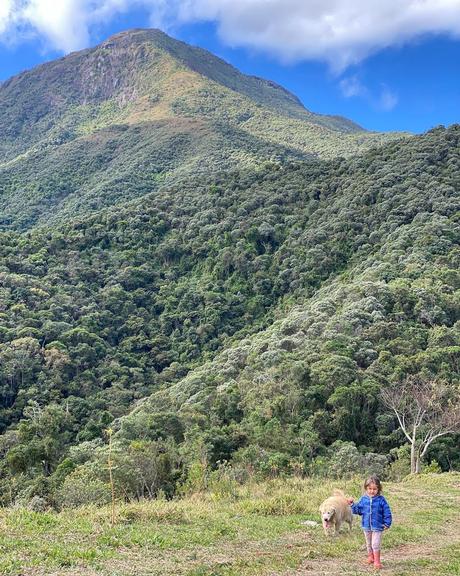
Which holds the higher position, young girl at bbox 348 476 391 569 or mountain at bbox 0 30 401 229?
mountain at bbox 0 30 401 229

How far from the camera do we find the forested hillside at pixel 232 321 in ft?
99.0

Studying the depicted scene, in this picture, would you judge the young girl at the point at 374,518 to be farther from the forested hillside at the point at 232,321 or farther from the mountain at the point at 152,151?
the mountain at the point at 152,151

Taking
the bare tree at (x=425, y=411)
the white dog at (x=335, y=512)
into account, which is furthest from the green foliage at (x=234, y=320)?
the white dog at (x=335, y=512)

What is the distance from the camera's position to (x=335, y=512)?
8.84 meters

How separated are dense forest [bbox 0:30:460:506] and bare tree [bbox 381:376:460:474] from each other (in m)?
1.57

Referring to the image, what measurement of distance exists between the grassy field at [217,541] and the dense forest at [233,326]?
1865 mm

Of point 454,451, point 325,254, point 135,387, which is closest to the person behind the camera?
point 454,451

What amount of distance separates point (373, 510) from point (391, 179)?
6505 cm

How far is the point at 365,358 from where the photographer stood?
36.3 m

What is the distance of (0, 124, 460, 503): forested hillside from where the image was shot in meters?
30.2

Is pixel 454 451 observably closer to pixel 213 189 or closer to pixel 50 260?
pixel 50 260

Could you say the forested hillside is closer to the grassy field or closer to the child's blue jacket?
the grassy field

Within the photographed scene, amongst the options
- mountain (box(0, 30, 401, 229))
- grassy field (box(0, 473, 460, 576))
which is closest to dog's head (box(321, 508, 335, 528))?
grassy field (box(0, 473, 460, 576))

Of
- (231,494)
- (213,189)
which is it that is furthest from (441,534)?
(213,189)
